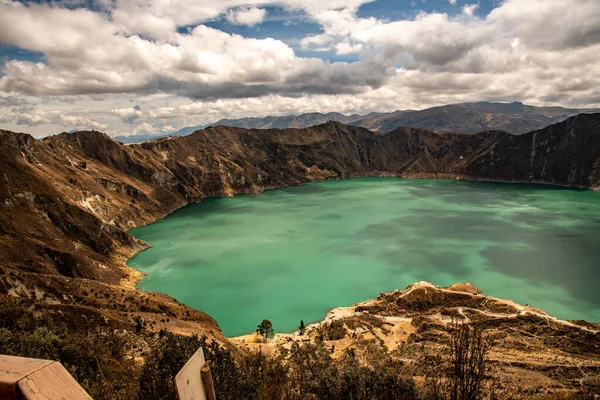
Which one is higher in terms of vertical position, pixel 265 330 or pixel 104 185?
pixel 104 185

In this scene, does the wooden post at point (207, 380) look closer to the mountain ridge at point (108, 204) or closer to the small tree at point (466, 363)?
the small tree at point (466, 363)

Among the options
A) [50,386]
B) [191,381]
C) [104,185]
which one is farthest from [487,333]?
[104,185]

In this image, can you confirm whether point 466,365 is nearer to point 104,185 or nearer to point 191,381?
point 191,381

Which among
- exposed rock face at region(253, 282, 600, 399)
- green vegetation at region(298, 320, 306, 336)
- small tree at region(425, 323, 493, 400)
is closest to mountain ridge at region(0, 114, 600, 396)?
exposed rock face at region(253, 282, 600, 399)

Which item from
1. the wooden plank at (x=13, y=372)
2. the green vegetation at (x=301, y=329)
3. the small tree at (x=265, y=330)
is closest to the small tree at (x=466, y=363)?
the wooden plank at (x=13, y=372)

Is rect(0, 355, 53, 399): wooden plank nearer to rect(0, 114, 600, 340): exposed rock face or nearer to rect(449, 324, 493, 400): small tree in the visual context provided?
rect(449, 324, 493, 400): small tree
